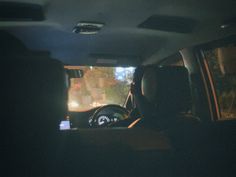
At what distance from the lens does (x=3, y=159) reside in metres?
1.88

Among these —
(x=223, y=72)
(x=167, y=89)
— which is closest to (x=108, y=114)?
(x=223, y=72)

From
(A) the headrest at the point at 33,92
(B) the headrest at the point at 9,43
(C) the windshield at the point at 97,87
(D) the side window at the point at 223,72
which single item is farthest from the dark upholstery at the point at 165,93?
(C) the windshield at the point at 97,87

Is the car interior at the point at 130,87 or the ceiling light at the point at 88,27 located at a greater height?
the ceiling light at the point at 88,27

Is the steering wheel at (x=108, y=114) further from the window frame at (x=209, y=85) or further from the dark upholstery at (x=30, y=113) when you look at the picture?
the dark upholstery at (x=30, y=113)

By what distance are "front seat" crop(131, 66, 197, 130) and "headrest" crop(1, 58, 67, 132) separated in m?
0.97

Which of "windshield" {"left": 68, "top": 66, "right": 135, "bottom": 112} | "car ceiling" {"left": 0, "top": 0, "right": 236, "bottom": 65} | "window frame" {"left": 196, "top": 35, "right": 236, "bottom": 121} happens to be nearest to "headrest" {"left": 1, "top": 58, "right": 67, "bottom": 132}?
"car ceiling" {"left": 0, "top": 0, "right": 236, "bottom": 65}

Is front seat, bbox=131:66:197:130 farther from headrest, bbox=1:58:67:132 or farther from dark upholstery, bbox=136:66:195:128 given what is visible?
headrest, bbox=1:58:67:132

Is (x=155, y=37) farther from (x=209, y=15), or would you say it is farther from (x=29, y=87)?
(x=29, y=87)

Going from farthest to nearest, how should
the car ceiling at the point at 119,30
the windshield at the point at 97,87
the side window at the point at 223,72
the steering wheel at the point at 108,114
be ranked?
the windshield at the point at 97,87 → the steering wheel at the point at 108,114 → the side window at the point at 223,72 → the car ceiling at the point at 119,30

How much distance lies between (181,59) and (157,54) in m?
0.35

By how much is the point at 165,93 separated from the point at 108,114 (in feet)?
7.44

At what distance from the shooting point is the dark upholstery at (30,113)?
1.87 metres

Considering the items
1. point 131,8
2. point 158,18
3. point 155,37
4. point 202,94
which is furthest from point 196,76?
point 131,8

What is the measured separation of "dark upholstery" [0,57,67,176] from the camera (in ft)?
6.14
